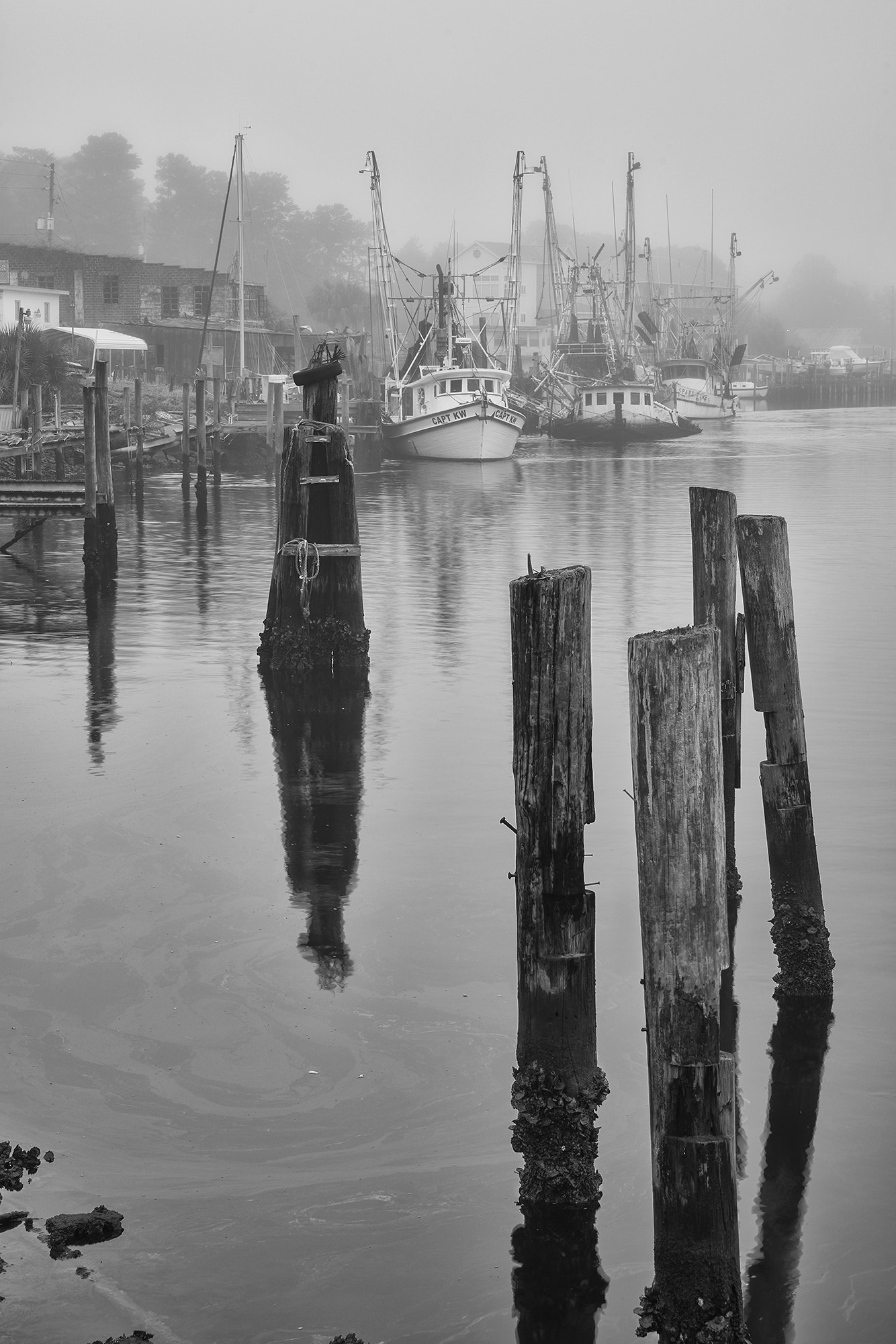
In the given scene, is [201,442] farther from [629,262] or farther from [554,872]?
[629,262]

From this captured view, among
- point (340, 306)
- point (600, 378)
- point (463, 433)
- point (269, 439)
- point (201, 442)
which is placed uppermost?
point (340, 306)

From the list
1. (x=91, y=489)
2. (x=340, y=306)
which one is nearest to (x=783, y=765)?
(x=91, y=489)

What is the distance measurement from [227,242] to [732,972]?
495 ft

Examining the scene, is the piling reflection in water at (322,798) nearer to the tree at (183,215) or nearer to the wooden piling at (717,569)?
the wooden piling at (717,569)

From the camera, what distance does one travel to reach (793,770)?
7059 mm

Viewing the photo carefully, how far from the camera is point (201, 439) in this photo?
1443 inches

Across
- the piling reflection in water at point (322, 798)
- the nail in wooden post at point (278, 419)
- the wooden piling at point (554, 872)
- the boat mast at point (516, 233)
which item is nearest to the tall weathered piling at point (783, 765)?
the wooden piling at point (554, 872)

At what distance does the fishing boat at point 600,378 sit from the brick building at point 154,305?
618 inches

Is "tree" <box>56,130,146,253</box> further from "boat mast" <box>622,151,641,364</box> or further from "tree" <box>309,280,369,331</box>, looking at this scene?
"boat mast" <box>622,151,641,364</box>

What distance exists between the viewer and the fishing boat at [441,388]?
58.6 metres

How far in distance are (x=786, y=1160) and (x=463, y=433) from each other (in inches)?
2116

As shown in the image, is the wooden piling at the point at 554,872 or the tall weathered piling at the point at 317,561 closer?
the wooden piling at the point at 554,872

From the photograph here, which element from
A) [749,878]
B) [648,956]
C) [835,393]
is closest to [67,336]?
[749,878]

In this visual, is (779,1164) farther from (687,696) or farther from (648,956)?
(687,696)
